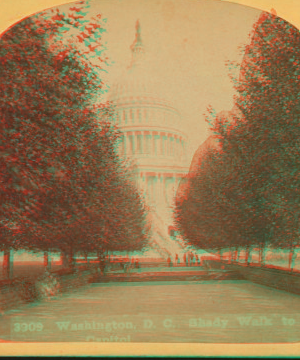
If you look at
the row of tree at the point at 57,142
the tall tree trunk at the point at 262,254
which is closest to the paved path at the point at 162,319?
the row of tree at the point at 57,142

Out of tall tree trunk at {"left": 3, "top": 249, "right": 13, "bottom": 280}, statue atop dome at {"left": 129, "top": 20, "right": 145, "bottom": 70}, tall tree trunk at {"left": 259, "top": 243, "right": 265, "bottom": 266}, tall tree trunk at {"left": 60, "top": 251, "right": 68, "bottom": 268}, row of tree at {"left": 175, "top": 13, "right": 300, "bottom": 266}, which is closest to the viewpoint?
tall tree trunk at {"left": 3, "top": 249, "right": 13, "bottom": 280}

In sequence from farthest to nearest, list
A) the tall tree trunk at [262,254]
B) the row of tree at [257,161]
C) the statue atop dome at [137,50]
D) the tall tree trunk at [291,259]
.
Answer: the tall tree trunk at [262,254] → the tall tree trunk at [291,259] → the row of tree at [257,161] → the statue atop dome at [137,50]

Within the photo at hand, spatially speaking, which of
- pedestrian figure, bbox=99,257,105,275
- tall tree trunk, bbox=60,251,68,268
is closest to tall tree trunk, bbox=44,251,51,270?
tall tree trunk, bbox=60,251,68,268

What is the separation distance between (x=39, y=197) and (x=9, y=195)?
576mm

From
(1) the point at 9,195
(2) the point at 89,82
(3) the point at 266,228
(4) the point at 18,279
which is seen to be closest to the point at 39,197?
(1) the point at 9,195

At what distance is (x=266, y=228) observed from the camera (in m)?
9.95

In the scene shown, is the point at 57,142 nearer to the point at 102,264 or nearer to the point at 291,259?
the point at 102,264

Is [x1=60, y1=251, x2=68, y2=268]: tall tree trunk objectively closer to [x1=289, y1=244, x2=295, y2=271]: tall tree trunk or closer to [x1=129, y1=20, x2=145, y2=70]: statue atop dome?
[x1=129, y1=20, x2=145, y2=70]: statue atop dome

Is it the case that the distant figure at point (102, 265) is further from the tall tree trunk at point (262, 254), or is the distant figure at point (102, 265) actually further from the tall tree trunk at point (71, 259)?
the tall tree trunk at point (262, 254)

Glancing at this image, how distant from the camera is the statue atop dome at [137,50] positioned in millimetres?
9094

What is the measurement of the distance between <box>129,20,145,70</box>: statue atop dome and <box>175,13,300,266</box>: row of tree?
1.88 m

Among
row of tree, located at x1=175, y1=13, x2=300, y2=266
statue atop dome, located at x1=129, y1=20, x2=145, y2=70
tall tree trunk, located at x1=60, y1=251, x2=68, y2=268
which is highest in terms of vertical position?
statue atop dome, located at x1=129, y1=20, x2=145, y2=70

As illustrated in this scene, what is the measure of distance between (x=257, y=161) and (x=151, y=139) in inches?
91.1

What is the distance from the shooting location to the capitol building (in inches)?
361
